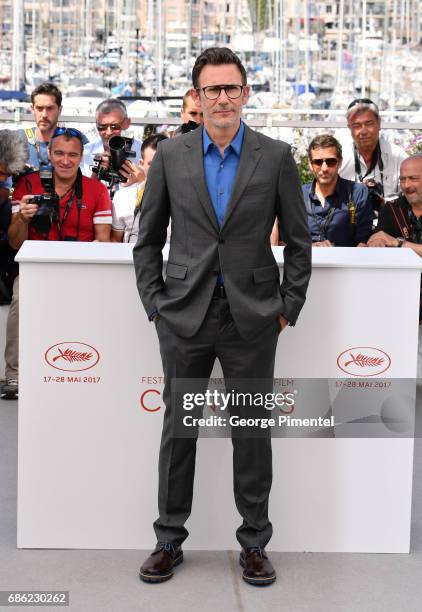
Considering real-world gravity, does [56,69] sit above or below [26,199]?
above

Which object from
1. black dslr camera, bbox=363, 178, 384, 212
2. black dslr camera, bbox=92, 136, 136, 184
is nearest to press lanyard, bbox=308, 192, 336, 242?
black dslr camera, bbox=363, 178, 384, 212

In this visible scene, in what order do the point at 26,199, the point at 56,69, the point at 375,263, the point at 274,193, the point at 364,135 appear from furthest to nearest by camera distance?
the point at 56,69, the point at 364,135, the point at 26,199, the point at 375,263, the point at 274,193

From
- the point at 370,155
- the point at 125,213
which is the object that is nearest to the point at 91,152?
the point at 125,213

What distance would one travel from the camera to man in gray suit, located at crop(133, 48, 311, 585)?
3.88m

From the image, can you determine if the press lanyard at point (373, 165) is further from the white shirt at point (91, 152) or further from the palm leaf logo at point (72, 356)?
the palm leaf logo at point (72, 356)

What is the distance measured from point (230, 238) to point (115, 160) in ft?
9.34

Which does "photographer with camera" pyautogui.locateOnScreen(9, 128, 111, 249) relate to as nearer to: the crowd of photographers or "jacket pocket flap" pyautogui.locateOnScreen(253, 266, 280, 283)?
the crowd of photographers

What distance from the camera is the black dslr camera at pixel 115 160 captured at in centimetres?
658

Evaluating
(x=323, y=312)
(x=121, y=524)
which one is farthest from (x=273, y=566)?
(x=323, y=312)

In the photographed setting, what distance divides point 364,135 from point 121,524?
404 cm

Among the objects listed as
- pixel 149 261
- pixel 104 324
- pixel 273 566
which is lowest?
pixel 273 566

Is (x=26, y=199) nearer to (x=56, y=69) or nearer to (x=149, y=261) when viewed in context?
(x=149, y=261)

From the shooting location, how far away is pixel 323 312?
427 cm

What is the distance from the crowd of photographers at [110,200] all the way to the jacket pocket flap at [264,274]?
2.21 m
